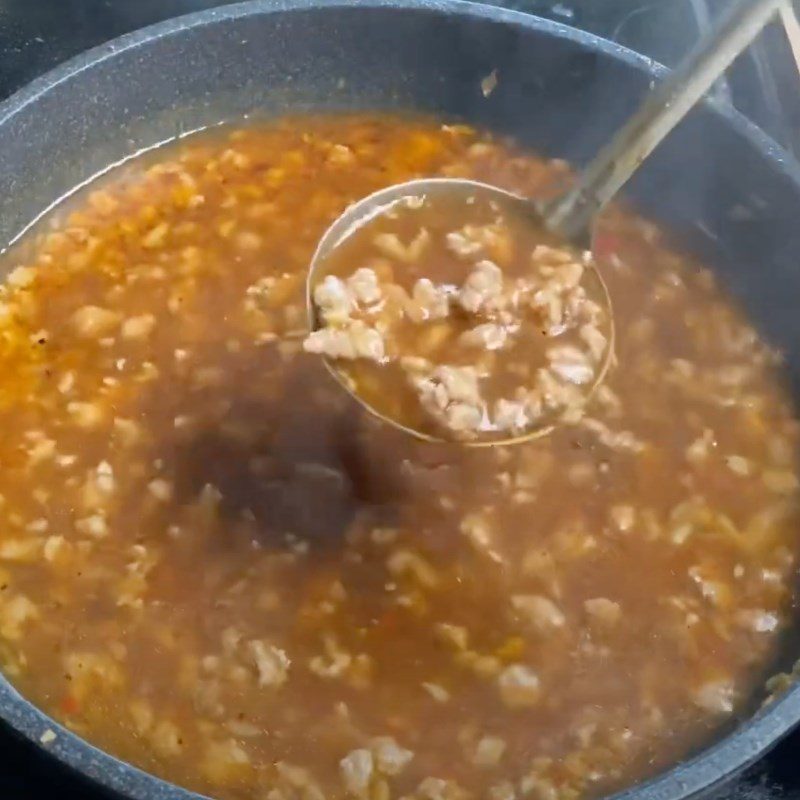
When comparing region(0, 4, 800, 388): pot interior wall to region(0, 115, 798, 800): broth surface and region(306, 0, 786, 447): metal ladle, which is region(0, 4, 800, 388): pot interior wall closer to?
region(0, 115, 798, 800): broth surface

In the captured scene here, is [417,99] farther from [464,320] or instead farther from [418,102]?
[464,320]

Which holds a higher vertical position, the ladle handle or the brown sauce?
the ladle handle

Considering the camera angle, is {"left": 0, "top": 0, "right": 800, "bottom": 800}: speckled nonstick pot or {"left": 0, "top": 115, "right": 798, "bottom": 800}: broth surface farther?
{"left": 0, "top": 0, "right": 800, "bottom": 800}: speckled nonstick pot

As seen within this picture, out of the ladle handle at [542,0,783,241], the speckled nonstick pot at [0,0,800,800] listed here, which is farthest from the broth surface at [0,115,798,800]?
the ladle handle at [542,0,783,241]

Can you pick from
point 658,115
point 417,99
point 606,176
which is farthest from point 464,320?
point 417,99

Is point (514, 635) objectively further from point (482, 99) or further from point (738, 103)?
point (738, 103)

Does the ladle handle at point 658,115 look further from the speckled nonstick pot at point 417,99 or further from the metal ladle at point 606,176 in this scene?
Result: the speckled nonstick pot at point 417,99
